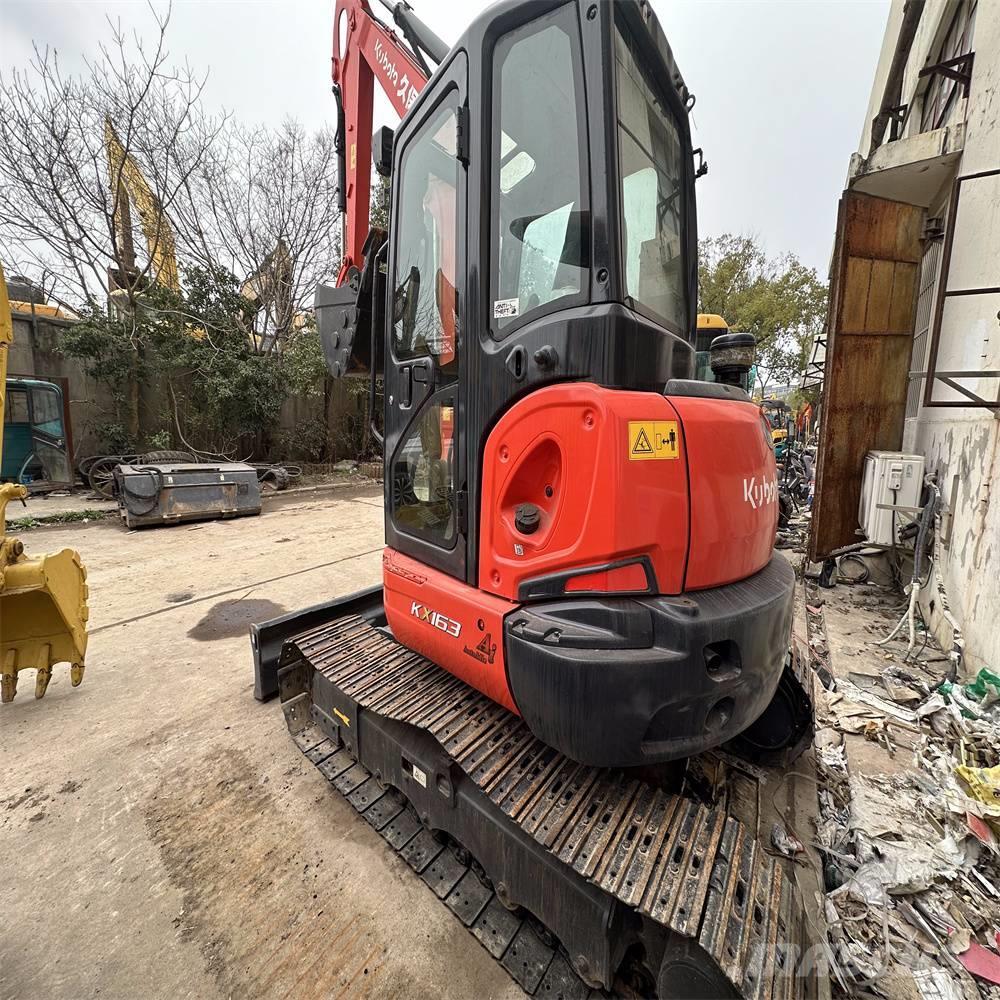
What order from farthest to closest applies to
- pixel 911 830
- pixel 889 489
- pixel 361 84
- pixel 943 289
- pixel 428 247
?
1. pixel 889 489
2. pixel 943 289
3. pixel 361 84
4. pixel 911 830
5. pixel 428 247

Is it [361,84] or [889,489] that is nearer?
[361,84]

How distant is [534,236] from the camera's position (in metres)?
1.59

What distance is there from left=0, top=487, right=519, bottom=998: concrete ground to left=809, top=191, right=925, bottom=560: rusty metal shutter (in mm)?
5271

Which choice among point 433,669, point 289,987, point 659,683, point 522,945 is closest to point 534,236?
point 659,683

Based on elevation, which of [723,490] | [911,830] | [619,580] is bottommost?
[911,830]

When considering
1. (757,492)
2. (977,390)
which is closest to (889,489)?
(977,390)

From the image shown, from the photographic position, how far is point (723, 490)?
4.99ft

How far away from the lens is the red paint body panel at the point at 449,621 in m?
1.60

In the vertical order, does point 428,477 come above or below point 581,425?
below

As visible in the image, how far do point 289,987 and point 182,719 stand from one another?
1852 millimetres

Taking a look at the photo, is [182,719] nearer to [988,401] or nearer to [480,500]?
[480,500]

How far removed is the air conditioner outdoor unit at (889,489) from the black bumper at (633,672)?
399cm

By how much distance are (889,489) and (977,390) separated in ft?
3.71

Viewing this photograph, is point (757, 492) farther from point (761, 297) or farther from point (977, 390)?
point (761, 297)
